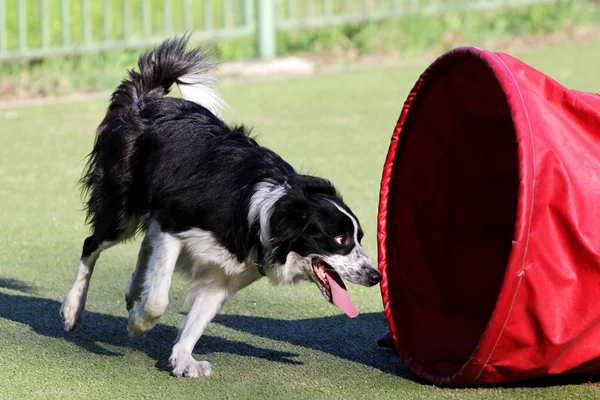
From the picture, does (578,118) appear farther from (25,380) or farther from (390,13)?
(390,13)

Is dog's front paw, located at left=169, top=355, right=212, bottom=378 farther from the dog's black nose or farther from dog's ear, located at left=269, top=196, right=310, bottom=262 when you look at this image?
the dog's black nose

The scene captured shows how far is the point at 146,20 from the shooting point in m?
11.6

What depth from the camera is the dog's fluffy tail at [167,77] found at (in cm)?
487

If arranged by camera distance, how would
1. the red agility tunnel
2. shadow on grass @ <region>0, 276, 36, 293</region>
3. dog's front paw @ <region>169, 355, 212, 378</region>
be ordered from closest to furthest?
the red agility tunnel < dog's front paw @ <region>169, 355, 212, 378</region> < shadow on grass @ <region>0, 276, 36, 293</region>

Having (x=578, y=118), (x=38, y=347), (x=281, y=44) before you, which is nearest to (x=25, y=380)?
(x=38, y=347)

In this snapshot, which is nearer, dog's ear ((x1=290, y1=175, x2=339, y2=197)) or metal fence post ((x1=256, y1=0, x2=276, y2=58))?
dog's ear ((x1=290, y1=175, x2=339, y2=197))

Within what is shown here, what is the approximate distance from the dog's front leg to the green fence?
731cm

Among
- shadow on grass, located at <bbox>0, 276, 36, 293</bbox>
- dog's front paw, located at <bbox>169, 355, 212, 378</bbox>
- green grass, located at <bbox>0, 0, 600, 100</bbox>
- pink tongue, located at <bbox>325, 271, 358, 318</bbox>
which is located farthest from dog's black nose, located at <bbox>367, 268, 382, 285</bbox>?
green grass, located at <bbox>0, 0, 600, 100</bbox>

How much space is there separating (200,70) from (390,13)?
8.42 meters

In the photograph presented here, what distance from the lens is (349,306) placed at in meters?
3.99

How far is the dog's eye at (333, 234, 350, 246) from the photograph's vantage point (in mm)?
3939

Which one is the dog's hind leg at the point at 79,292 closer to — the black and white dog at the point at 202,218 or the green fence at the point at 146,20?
the black and white dog at the point at 202,218

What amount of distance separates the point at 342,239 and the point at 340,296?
0.25m

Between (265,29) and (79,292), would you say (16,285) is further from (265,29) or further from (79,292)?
(265,29)
